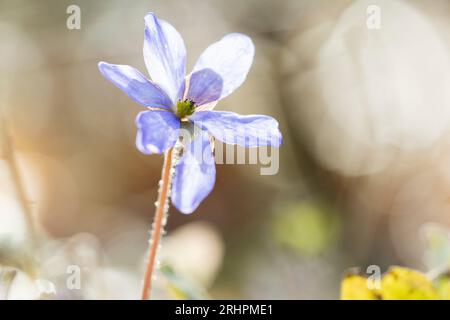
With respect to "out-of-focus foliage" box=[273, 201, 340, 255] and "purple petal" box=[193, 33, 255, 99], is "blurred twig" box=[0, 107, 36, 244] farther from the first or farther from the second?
"out-of-focus foliage" box=[273, 201, 340, 255]

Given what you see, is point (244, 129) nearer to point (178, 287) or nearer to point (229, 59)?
point (229, 59)

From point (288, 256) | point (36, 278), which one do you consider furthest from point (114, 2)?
point (36, 278)

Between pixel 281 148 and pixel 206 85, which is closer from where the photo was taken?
pixel 206 85

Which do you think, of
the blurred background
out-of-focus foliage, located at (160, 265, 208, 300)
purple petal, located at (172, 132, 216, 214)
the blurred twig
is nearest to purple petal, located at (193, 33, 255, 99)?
purple petal, located at (172, 132, 216, 214)

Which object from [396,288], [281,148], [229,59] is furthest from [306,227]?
[229,59]

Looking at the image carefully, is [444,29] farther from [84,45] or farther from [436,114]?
[84,45]
